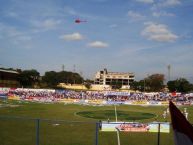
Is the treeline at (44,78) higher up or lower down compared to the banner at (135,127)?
higher up

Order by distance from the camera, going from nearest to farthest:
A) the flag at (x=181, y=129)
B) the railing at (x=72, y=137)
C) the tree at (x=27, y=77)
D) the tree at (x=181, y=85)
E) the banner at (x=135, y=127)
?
the flag at (x=181, y=129) → the railing at (x=72, y=137) → the banner at (x=135, y=127) → the tree at (x=27, y=77) → the tree at (x=181, y=85)

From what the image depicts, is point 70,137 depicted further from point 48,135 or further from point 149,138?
point 149,138

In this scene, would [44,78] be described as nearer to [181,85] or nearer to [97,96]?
[181,85]

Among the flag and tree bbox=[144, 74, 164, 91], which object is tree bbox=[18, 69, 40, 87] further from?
the flag

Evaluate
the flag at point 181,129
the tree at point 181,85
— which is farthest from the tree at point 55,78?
the flag at point 181,129

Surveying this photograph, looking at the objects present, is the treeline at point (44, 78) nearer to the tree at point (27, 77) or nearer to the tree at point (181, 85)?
the tree at point (27, 77)

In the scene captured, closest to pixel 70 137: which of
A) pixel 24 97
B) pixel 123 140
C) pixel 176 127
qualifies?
pixel 123 140

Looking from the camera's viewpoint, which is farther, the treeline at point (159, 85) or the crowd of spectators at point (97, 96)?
the treeline at point (159, 85)

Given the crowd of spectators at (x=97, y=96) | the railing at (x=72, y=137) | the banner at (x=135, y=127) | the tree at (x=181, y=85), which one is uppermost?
the tree at (x=181, y=85)

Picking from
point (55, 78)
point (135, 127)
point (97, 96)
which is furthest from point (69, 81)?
point (135, 127)

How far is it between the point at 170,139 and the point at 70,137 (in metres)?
7.49

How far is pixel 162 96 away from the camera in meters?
87.6

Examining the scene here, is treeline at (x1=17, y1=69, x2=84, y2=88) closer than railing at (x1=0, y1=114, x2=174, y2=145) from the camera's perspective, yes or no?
No

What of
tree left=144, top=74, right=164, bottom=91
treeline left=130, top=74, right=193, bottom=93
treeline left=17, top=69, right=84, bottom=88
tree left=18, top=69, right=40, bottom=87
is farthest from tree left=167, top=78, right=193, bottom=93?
tree left=18, top=69, right=40, bottom=87
